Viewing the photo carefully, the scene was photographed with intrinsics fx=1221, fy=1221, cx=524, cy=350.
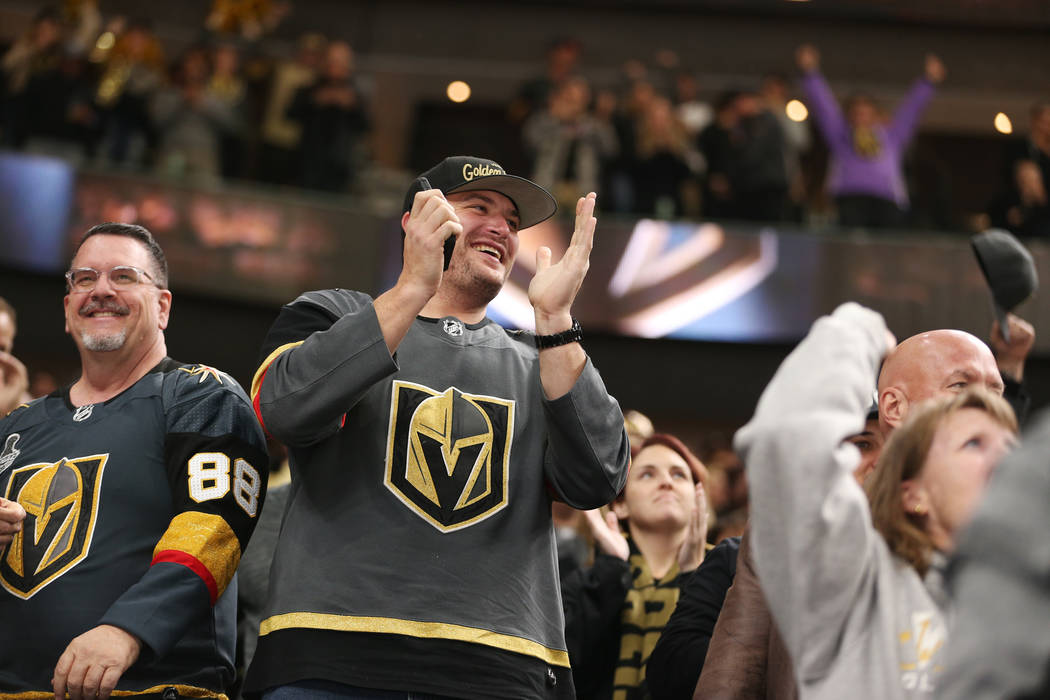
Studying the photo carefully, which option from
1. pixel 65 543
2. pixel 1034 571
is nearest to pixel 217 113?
pixel 65 543

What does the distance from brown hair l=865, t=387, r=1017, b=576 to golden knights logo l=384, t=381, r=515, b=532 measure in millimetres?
739

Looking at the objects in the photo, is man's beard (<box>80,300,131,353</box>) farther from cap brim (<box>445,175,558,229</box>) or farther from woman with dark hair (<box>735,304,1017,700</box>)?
woman with dark hair (<box>735,304,1017,700</box>)

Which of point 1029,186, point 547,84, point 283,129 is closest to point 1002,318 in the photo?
point 1029,186

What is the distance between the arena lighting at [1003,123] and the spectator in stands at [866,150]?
3.21 m

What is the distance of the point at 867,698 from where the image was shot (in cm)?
168

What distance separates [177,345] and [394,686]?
7149mm

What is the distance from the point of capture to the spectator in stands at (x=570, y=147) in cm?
889

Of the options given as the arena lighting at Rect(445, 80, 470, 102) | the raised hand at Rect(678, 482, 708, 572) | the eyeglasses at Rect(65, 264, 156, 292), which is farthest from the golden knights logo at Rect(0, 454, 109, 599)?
the arena lighting at Rect(445, 80, 470, 102)

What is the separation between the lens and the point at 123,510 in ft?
7.78

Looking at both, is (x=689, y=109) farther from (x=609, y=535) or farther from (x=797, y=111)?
(x=609, y=535)

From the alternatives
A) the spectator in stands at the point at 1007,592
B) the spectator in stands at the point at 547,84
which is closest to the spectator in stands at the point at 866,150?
the spectator in stands at the point at 547,84

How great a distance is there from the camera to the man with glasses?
7.30 feet

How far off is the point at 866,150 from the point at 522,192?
646 centimetres

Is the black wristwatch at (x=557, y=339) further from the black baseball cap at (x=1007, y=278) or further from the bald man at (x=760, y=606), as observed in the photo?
the black baseball cap at (x=1007, y=278)
